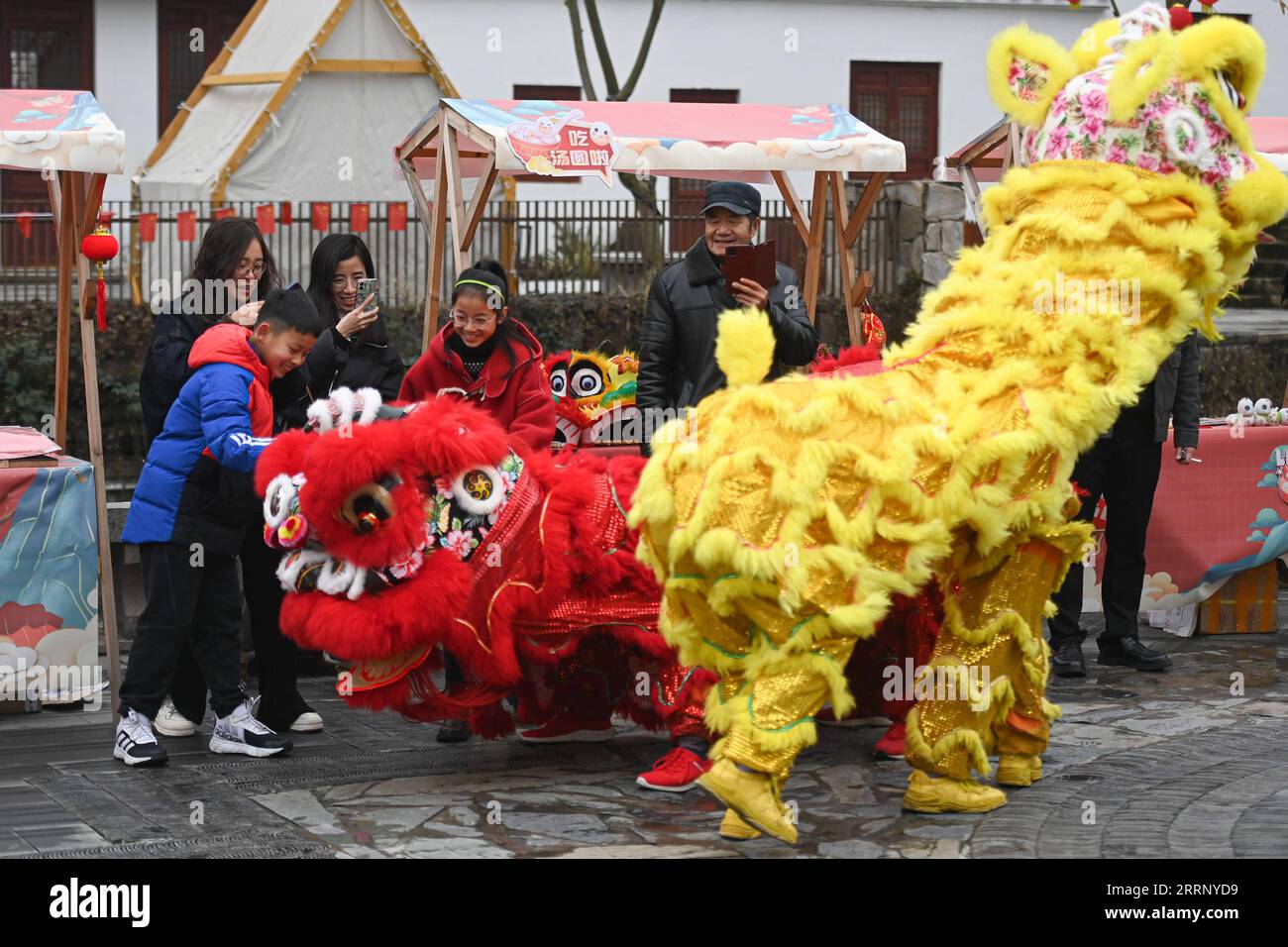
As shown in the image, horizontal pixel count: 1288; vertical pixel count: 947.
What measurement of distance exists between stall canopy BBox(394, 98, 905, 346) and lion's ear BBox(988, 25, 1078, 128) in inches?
126

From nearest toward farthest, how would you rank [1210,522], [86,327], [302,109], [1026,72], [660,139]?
1. [1026,72]
2. [86,327]
3. [1210,522]
4. [660,139]
5. [302,109]

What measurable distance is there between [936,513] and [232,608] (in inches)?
112

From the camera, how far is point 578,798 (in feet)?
18.6

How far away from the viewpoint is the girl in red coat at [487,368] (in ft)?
20.9

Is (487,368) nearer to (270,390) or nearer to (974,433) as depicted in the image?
(270,390)

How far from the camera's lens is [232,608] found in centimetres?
636

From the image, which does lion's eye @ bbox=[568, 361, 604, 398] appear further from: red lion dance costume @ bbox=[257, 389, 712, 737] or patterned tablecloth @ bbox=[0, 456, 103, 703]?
red lion dance costume @ bbox=[257, 389, 712, 737]

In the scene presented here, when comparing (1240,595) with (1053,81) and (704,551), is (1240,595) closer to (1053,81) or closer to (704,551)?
(1053,81)

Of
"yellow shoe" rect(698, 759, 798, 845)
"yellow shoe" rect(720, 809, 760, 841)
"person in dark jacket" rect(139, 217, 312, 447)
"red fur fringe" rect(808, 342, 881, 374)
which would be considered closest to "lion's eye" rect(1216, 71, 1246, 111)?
"red fur fringe" rect(808, 342, 881, 374)

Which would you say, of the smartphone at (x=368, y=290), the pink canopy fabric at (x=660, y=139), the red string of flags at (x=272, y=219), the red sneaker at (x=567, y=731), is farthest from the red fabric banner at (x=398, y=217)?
the red sneaker at (x=567, y=731)

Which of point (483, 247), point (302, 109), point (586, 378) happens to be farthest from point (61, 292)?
point (302, 109)

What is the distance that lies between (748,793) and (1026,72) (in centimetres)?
250

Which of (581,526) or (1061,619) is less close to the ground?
(581,526)
